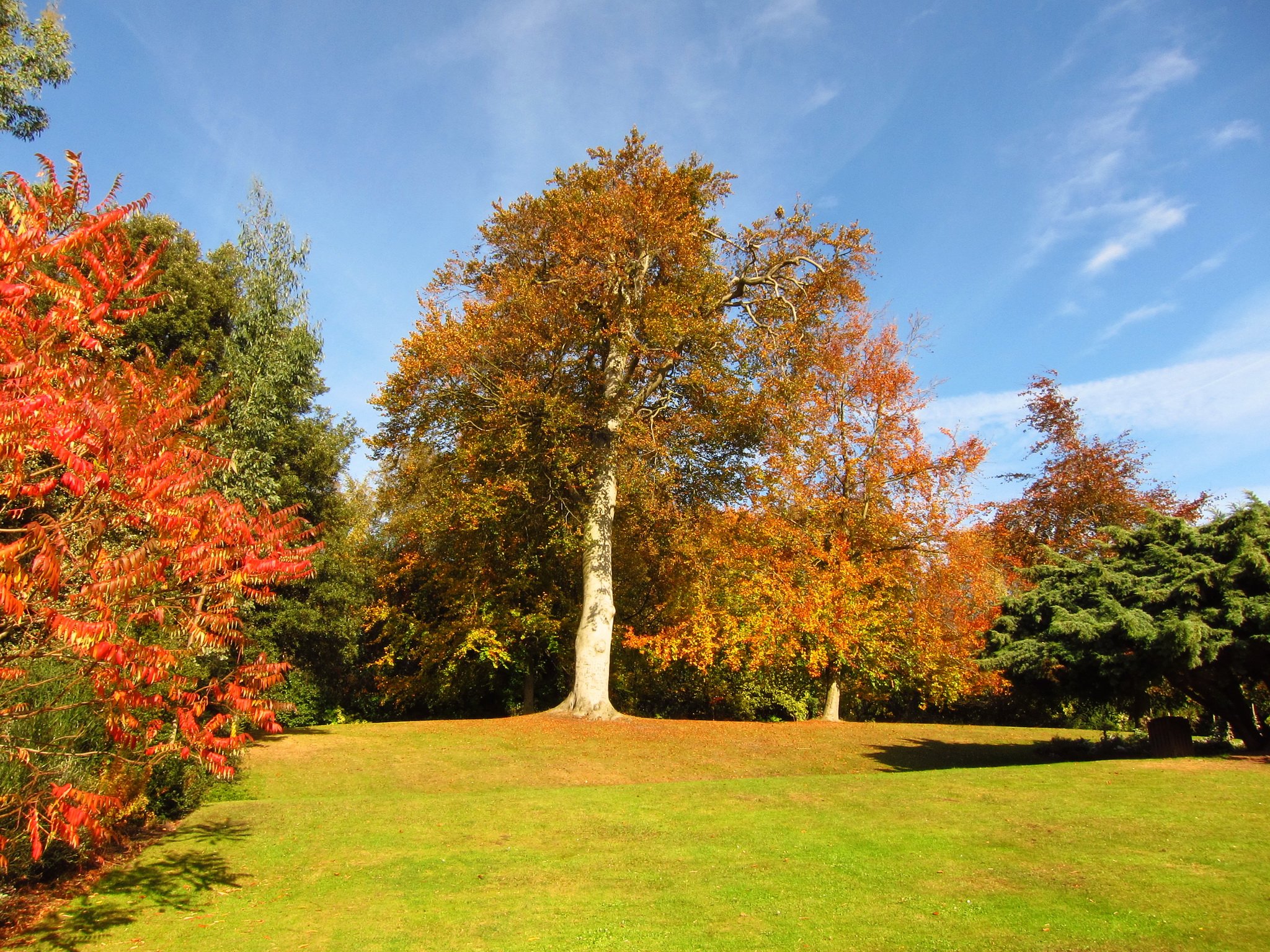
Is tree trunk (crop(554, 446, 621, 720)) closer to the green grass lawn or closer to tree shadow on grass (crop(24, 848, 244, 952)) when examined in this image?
the green grass lawn

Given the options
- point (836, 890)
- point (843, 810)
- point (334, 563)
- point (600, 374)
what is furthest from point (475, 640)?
point (836, 890)

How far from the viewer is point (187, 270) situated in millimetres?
18578

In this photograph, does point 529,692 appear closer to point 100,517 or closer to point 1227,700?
point 1227,700

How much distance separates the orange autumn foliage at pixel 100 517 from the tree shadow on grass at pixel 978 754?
14149mm

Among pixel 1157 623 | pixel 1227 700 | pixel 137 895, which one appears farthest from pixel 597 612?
pixel 1227 700

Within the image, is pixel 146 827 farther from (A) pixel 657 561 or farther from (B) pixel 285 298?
(A) pixel 657 561

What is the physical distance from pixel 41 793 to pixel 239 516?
7.65 ft

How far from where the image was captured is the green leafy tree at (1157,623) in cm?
1263

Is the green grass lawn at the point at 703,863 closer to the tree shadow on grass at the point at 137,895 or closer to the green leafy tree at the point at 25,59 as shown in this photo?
the tree shadow on grass at the point at 137,895

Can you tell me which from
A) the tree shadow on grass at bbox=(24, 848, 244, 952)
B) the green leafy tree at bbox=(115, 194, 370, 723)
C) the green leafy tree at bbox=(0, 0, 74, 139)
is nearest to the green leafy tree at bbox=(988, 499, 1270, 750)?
the tree shadow on grass at bbox=(24, 848, 244, 952)

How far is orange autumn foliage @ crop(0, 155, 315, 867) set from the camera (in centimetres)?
461

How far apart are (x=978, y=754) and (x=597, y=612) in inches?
375

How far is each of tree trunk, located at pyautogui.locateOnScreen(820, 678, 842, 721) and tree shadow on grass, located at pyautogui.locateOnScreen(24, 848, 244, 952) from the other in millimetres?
19722

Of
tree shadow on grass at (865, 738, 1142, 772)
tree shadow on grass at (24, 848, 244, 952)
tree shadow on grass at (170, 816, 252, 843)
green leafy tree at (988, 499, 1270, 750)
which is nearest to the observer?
tree shadow on grass at (24, 848, 244, 952)
